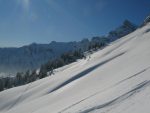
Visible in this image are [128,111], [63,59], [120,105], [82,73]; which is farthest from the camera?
[63,59]

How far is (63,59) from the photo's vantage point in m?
138

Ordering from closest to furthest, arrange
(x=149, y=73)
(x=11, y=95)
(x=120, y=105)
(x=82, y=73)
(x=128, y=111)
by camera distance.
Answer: (x=128, y=111) → (x=120, y=105) → (x=149, y=73) → (x=82, y=73) → (x=11, y=95)

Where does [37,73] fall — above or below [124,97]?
above

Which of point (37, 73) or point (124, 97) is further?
point (37, 73)

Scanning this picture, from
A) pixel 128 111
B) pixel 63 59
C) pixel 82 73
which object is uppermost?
pixel 63 59

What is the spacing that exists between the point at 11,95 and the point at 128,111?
132 ft

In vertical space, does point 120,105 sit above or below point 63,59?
below

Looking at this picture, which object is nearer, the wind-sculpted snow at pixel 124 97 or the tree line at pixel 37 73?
the wind-sculpted snow at pixel 124 97

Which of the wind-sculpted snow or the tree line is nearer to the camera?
the wind-sculpted snow

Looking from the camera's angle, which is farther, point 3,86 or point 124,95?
point 3,86

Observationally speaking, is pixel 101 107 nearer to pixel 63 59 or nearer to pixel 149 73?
pixel 149 73

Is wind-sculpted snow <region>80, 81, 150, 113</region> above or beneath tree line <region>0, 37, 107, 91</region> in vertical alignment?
beneath

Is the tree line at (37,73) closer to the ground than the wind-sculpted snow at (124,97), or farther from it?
farther from it

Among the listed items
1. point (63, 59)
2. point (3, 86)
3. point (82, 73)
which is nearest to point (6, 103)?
point (82, 73)
